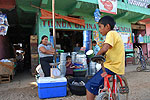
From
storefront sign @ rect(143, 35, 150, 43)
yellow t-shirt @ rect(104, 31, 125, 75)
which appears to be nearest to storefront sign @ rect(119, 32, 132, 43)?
storefront sign @ rect(143, 35, 150, 43)

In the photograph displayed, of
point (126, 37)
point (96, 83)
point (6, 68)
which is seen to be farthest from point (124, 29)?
point (96, 83)

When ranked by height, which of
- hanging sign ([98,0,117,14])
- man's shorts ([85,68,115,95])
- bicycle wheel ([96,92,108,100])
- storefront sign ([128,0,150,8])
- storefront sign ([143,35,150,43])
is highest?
storefront sign ([128,0,150,8])

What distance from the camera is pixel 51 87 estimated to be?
10.6 feet

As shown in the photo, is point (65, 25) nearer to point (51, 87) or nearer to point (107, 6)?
point (107, 6)

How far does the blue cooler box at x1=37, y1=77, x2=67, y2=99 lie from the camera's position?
315 cm

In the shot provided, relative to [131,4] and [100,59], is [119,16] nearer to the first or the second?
[131,4]

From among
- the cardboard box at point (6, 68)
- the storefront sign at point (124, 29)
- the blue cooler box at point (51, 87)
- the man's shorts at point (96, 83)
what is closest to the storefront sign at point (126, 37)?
the storefront sign at point (124, 29)

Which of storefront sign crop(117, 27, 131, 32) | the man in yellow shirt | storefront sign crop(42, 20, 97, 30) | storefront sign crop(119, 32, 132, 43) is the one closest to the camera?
the man in yellow shirt

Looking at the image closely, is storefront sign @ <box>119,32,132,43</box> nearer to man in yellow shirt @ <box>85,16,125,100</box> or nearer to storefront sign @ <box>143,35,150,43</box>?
storefront sign @ <box>143,35,150,43</box>

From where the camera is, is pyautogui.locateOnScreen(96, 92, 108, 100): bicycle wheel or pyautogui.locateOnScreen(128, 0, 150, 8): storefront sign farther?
pyautogui.locateOnScreen(128, 0, 150, 8): storefront sign

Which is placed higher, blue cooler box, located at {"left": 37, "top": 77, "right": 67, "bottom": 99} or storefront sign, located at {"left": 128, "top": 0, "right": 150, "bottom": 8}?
storefront sign, located at {"left": 128, "top": 0, "right": 150, "bottom": 8}

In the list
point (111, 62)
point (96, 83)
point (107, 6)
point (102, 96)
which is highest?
point (107, 6)

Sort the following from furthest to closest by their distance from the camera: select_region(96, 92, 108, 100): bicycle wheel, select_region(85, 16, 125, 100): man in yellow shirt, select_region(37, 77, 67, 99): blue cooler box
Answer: select_region(37, 77, 67, 99): blue cooler box, select_region(85, 16, 125, 100): man in yellow shirt, select_region(96, 92, 108, 100): bicycle wheel

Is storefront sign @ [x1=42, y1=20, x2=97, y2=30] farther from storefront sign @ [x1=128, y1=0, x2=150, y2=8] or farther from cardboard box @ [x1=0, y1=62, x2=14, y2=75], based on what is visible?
storefront sign @ [x1=128, y1=0, x2=150, y2=8]
